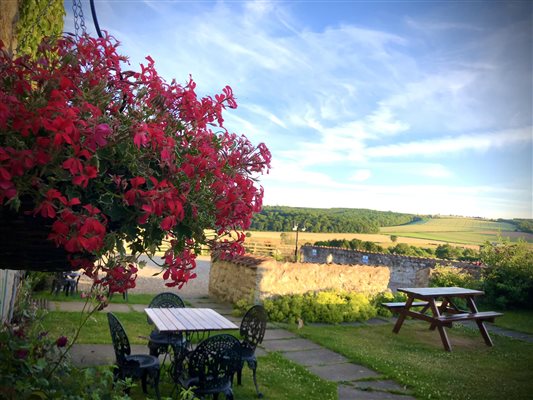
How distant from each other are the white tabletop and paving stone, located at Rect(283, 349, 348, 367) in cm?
166

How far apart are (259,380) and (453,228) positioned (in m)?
29.2

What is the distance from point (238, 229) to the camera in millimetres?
1499

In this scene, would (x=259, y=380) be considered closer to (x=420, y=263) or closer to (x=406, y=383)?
(x=406, y=383)

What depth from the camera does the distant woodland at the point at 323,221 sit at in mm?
27406

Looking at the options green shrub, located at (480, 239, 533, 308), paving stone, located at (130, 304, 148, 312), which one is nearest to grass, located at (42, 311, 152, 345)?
paving stone, located at (130, 304, 148, 312)

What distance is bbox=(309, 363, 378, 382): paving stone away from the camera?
5832 millimetres

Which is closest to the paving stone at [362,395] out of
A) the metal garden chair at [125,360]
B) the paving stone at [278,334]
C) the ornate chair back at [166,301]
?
the metal garden chair at [125,360]

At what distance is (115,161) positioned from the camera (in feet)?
3.66

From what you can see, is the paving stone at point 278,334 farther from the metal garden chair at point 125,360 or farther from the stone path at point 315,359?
the metal garden chair at point 125,360

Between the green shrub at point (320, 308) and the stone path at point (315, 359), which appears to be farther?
the green shrub at point (320, 308)

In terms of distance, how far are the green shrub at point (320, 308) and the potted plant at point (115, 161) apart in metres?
8.15

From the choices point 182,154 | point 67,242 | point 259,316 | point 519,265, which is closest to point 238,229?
point 182,154

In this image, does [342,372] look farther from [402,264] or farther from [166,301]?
→ [402,264]

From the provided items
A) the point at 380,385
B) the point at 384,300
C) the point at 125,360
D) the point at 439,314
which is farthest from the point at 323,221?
the point at 125,360
